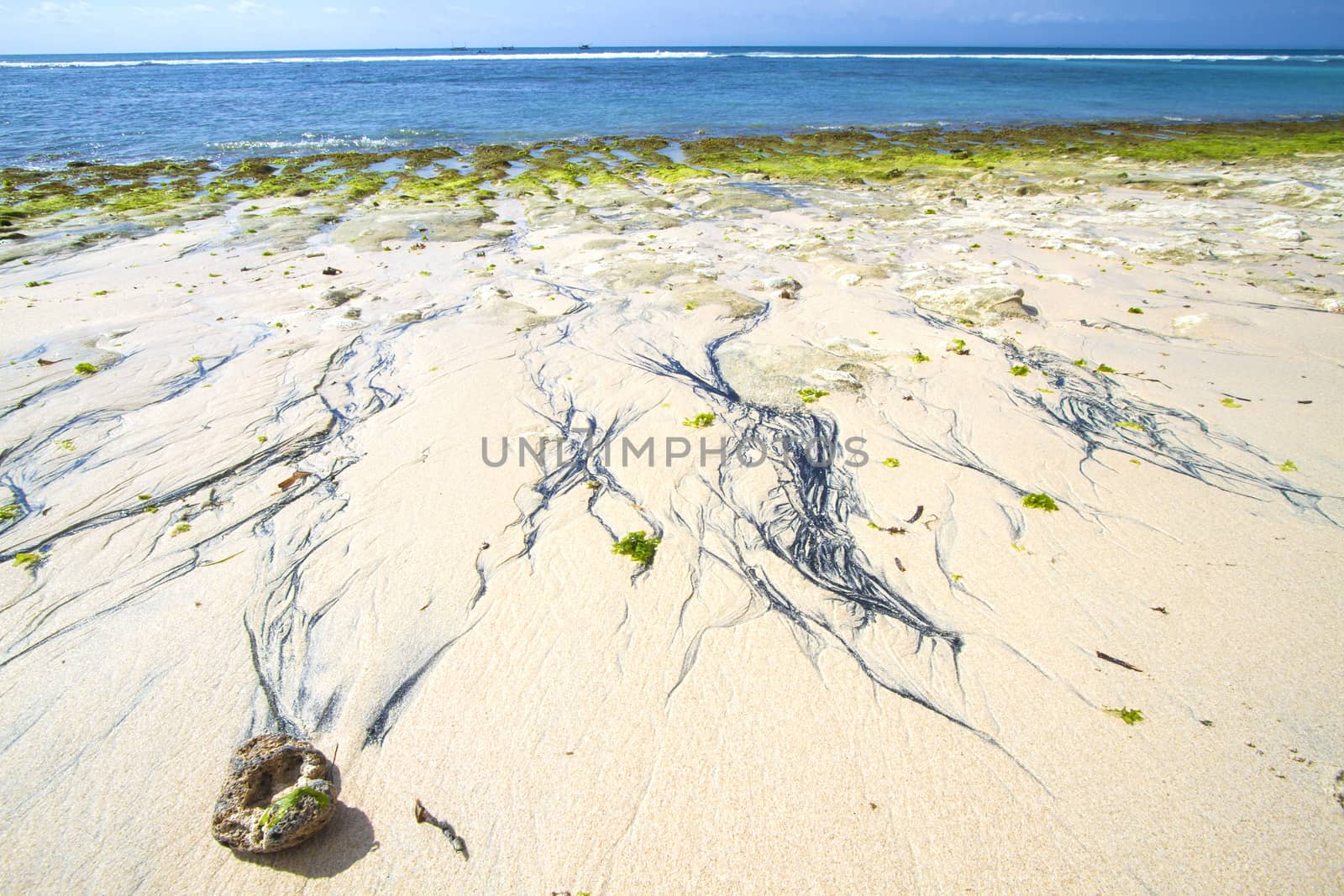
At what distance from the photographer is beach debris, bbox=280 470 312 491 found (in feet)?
14.1

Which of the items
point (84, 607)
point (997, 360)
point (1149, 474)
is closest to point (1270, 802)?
point (1149, 474)

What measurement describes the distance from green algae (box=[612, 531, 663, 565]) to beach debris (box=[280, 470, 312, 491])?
2.44 m

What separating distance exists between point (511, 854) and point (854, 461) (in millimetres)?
3328

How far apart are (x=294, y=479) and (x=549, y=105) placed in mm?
31414

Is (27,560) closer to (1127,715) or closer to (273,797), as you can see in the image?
(273,797)

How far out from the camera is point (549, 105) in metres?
30.2

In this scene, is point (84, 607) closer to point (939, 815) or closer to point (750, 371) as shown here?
point (939, 815)

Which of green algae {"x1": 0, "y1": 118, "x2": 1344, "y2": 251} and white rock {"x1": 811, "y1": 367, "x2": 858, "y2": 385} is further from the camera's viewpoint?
green algae {"x1": 0, "y1": 118, "x2": 1344, "y2": 251}

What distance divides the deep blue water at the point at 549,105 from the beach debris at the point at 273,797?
22.7 meters

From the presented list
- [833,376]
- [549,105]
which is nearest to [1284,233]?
[833,376]

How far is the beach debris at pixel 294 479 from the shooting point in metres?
4.31

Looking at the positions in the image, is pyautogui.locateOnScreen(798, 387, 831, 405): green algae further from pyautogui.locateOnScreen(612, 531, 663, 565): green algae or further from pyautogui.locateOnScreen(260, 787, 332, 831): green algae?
pyautogui.locateOnScreen(260, 787, 332, 831): green algae

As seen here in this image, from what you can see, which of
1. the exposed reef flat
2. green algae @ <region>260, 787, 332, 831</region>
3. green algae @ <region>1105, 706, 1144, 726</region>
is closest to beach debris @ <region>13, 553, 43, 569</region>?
the exposed reef flat

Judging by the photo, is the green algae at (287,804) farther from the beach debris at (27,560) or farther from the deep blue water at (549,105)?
the deep blue water at (549,105)
